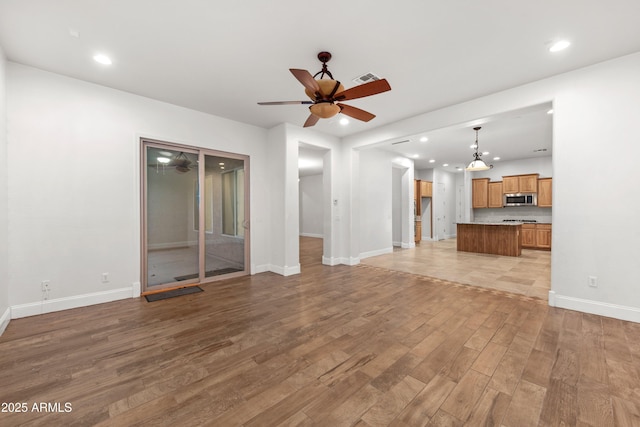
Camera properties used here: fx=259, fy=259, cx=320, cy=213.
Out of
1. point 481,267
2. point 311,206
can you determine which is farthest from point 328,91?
point 311,206

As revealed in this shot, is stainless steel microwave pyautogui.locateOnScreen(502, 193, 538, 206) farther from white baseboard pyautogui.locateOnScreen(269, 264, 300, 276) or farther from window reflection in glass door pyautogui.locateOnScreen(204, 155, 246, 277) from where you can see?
window reflection in glass door pyautogui.locateOnScreen(204, 155, 246, 277)

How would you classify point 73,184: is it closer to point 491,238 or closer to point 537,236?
point 491,238

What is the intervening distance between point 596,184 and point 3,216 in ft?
23.8

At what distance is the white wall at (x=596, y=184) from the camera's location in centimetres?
311


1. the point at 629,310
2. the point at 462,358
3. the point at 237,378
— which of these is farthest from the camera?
the point at 629,310

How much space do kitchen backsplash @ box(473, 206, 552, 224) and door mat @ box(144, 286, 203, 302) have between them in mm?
10667

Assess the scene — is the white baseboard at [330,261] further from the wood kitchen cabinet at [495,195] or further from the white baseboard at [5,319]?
the wood kitchen cabinet at [495,195]

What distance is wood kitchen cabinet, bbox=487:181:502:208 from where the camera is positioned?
9789 millimetres

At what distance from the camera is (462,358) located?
231 cm

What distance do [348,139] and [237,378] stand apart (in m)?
5.51

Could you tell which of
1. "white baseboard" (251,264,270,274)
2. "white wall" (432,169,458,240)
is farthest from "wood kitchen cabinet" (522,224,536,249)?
"white baseboard" (251,264,270,274)

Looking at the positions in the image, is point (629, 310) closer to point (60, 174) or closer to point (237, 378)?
point (237, 378)

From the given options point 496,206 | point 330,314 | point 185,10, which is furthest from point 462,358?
point 496,206

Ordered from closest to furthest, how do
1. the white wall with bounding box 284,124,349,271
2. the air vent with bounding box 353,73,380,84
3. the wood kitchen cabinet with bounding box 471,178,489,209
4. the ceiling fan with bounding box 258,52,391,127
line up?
the ceiling fan with bounding box 258,52,391,127 → the air vent with bounding box 353,73,380,84 → the white wall with bounding box 284,124,349,271 → the wood kitchen cabinet with bounding box 471,178,489,209
